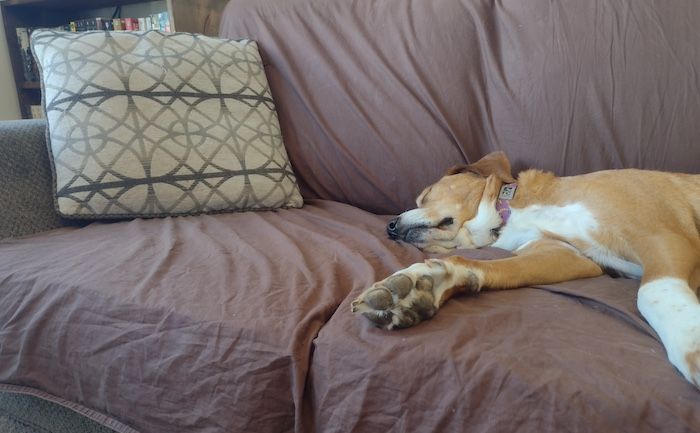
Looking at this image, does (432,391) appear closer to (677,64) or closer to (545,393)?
(545,393)

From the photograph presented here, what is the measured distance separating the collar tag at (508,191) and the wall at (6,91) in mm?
3155

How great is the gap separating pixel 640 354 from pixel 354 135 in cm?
124

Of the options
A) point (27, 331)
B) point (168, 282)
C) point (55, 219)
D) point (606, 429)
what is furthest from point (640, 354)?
point (55, 219)

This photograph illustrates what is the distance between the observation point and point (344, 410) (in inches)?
34.9

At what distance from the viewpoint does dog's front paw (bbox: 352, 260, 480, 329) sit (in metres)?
0.92

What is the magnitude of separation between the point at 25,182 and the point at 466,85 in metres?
1.49

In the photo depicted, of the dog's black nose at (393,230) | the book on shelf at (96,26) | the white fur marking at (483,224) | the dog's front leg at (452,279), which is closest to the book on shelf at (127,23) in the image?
the book on shelf at (96,26)

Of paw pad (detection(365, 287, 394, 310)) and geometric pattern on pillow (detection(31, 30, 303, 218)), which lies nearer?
paw pad (detection(365, 287, 394, 310))

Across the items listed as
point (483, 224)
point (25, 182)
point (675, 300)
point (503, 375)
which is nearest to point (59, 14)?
point (25, 182)

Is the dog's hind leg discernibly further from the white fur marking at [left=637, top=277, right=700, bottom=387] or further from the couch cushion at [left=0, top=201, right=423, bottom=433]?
the couch cushion at [left=0, top=201, right=423, bottom=433]

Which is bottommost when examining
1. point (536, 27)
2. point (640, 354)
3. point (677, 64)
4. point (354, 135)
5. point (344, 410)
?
point (344, 410)

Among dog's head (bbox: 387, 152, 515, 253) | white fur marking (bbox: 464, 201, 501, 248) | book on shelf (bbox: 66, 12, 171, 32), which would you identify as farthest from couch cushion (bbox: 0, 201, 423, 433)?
book on shelf (bbox: 66, 12, 171, 32)

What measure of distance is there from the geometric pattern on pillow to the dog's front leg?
2.87 feet

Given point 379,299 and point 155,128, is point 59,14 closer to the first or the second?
point 155,128
